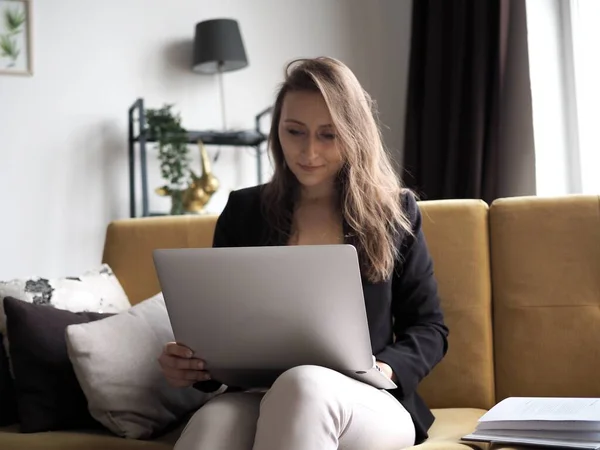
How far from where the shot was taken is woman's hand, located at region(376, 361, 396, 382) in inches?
56.8

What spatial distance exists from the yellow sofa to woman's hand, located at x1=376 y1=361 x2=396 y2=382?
0.84ft

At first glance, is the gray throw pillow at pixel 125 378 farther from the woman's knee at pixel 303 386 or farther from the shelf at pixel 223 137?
the shelf at pixel 223 137

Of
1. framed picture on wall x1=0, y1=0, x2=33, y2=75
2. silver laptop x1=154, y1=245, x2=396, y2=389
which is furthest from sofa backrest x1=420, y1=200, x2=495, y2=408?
framed picture on wall x1=0, y1=0, x2=33, y2=75

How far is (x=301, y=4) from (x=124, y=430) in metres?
2.33

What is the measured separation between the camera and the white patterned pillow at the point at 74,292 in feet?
6.08

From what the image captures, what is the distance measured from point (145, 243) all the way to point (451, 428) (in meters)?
0.94

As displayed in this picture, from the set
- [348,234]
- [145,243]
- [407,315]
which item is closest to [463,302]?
[407,315]

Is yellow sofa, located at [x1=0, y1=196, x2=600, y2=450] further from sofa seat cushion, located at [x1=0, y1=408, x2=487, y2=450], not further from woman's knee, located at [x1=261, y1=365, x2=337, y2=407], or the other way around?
woman's knee, located at [x1=261, y1=365, x2=337, y2=407]

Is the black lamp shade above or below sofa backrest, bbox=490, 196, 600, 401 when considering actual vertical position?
above

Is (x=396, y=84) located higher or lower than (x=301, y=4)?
lower

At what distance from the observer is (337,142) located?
1.60 metres

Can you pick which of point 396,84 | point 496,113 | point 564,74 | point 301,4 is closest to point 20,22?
point 301,4

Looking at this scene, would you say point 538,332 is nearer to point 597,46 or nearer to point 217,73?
point 597,46

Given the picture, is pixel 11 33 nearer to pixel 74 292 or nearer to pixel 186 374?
pixel 74 292
